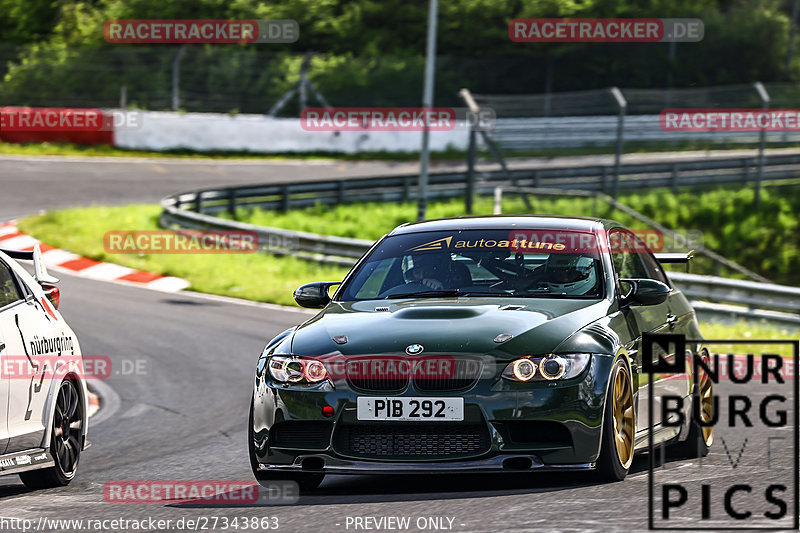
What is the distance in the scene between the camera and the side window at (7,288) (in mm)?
6973

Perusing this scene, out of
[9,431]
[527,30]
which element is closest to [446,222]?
[9,431]

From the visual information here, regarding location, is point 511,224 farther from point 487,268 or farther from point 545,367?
point 545,367

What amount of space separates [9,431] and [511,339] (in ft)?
8.46

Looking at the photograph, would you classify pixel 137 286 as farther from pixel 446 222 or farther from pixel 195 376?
pixel 446 222

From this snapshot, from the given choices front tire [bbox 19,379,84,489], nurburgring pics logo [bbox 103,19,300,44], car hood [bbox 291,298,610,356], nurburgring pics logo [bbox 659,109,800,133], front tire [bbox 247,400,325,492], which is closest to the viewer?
car hood [bbox 291,298,610,356]

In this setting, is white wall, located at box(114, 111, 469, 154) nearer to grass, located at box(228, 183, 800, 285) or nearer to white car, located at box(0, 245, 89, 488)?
grass, located at box(228, 183, 800, 285)

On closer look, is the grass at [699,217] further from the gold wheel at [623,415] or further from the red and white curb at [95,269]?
the gold wheel at [623,415]

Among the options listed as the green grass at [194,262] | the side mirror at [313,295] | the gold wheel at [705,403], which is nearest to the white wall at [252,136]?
the green grass at [194,262]

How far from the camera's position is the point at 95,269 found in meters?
20.7

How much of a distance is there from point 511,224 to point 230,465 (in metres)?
2.28

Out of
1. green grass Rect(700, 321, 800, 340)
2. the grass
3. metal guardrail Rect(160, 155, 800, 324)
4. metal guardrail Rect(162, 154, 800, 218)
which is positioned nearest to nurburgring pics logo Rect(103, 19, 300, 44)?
metal guardrail Rect(162, 154, 800, 218)

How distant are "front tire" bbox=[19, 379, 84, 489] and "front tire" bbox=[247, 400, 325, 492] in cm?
132

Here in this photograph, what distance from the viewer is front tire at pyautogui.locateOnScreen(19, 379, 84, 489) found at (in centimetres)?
733

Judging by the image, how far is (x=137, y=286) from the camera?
19453 mm
